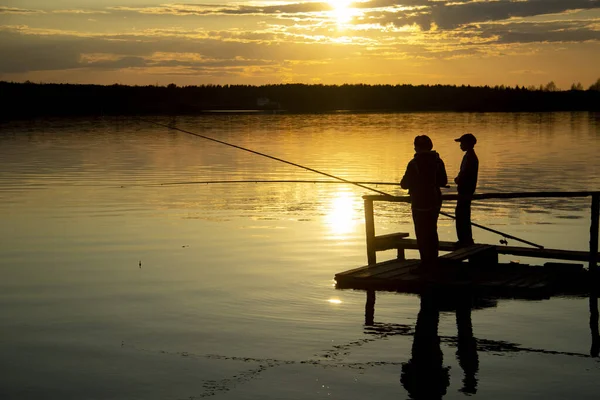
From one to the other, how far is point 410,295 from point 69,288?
5.43 metres

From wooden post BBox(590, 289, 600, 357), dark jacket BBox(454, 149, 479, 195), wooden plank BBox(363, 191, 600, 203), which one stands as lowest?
wooden post BBox(590, 289, 600, 357)

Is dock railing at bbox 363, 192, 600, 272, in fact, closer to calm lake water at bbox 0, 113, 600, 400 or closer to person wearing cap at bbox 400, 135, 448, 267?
person wearing cap at bbox 400, 135, 448, 267

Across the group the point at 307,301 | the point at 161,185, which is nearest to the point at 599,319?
the point at 307,301

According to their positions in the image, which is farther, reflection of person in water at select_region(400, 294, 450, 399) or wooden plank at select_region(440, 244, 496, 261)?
wooden plank at select_region(440, 244, 496, 261)

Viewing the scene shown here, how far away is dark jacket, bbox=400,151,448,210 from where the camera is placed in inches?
546

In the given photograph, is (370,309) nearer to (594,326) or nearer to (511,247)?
(594,326)

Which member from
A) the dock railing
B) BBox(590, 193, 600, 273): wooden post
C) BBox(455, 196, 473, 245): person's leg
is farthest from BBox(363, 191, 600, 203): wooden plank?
BBox(455, 196, 473, 245): person's leg

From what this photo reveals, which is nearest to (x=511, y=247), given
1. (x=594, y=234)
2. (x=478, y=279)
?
(x=594, y=234)

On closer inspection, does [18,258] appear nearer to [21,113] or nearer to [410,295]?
[410,295]

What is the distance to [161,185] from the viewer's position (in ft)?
109

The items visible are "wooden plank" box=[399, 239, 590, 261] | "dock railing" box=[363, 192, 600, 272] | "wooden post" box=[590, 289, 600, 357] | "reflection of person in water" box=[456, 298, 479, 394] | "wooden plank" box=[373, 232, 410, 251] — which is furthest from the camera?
"wooden plank" box=[373, 232, 410, 251]

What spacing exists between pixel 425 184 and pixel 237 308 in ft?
→ 10.8

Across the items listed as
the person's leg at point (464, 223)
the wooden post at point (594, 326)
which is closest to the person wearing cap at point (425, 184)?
the person's leg at point (464, 223)

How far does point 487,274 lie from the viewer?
1485 centimetres
